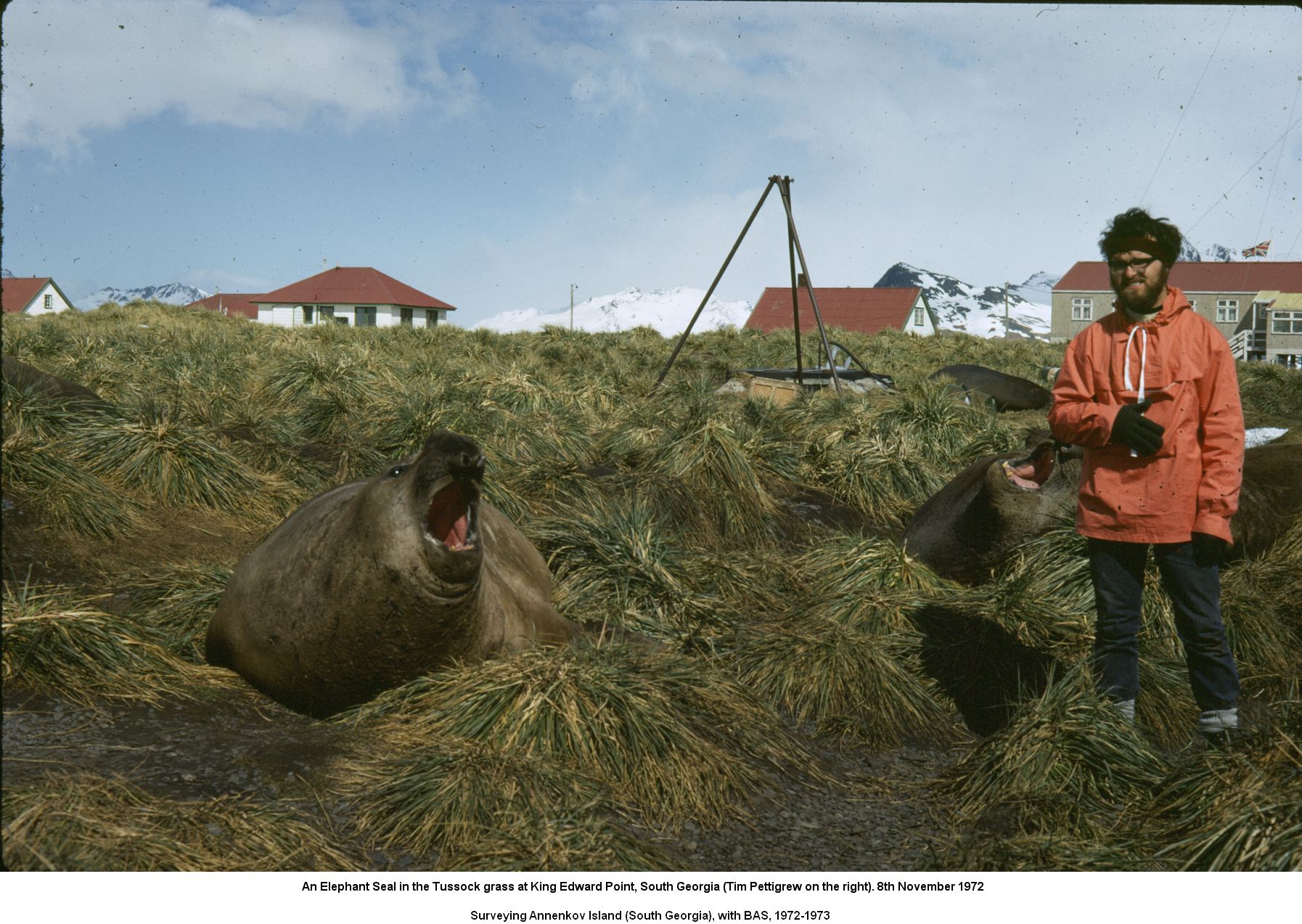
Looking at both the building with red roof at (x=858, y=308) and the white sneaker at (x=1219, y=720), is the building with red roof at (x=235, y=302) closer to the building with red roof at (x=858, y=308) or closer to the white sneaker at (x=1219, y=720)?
the building with red roof at (x=858, y=308)

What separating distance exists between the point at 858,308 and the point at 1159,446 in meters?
45.0

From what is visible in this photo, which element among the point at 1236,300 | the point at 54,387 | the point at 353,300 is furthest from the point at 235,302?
the point at 54,387

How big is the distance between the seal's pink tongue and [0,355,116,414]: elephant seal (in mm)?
4496

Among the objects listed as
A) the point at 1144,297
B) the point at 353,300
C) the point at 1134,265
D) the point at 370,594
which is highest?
the point at 353,300

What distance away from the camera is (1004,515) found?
641 centimetres

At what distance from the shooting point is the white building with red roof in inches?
2327

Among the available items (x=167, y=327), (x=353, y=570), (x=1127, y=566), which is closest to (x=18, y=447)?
(x=353, y=570)

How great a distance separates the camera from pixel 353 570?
384cm

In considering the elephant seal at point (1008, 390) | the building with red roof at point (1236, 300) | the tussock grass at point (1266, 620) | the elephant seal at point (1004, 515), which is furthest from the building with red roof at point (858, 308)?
the tussock grass at point (1266, 620)

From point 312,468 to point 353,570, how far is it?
3.92m

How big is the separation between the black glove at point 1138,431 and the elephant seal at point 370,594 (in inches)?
80.3

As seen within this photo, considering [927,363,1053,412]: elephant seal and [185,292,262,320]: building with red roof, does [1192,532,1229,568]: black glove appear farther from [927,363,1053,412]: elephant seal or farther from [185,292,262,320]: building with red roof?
[185,292,262,320]: building with red roof

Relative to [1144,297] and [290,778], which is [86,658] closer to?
[290,778]
